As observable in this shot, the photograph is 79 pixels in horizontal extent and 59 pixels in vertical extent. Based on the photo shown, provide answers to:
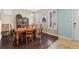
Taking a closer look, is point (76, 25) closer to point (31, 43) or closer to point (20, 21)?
point (31, 43)

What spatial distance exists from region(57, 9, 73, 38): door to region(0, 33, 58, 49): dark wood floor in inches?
8.1

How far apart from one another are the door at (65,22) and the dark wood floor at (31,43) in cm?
21

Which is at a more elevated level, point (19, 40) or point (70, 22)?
point (70, 22)

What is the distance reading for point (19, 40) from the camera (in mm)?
2398

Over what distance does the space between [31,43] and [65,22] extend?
2.38 feet

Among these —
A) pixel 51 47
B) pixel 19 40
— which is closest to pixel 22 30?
pixel 19 40

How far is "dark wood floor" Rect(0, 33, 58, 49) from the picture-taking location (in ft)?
7.79

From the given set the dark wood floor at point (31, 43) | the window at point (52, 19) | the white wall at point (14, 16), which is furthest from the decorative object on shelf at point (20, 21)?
the window at point (52, 19)

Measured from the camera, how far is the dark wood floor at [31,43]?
7.79ft

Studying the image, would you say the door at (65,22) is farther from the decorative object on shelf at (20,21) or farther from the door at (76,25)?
the decorative object on shelf at (20,21)

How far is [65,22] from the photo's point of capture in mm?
2404
